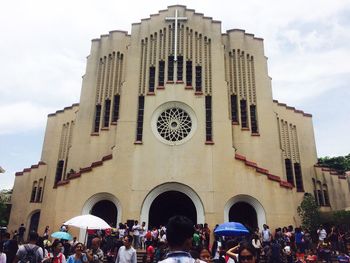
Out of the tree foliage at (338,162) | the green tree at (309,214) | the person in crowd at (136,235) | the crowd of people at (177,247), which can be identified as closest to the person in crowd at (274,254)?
the crowd of people at (177,247)

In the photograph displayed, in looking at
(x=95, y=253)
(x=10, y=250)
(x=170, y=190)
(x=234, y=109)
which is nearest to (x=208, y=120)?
(x=234, y=109)

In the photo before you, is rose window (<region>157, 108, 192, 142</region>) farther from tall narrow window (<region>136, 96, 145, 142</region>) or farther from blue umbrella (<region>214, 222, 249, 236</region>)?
blue umbrella (<region>214, 222, 249, 236</region>)

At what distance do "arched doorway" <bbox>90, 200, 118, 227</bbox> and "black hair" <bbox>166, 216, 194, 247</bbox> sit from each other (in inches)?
728

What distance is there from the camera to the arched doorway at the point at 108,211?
67.6ft

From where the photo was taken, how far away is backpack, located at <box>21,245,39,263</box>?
6603 millimetres

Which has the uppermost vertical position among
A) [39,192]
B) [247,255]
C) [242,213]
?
[39,192]

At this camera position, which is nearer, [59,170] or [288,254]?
[288,254]

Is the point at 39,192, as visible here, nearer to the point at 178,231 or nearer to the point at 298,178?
the point at 298,178

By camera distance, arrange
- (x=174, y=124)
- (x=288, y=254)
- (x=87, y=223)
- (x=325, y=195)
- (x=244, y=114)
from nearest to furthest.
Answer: (x=87, y=223)
(x=288, y=254)
(x=174, y=124)
(x=244, y=114)
(x=325, y=195)

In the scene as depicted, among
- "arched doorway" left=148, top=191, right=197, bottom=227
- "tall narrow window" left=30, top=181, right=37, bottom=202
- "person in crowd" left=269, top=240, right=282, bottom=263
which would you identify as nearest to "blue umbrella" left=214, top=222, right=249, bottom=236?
"person in crowd" left=269, top=240, right=282, bottom=263

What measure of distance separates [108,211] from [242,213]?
8.71m

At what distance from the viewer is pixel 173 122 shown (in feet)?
70.8

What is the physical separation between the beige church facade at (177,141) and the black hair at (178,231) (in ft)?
54.0

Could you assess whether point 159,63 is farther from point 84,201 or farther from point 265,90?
point 84,201
